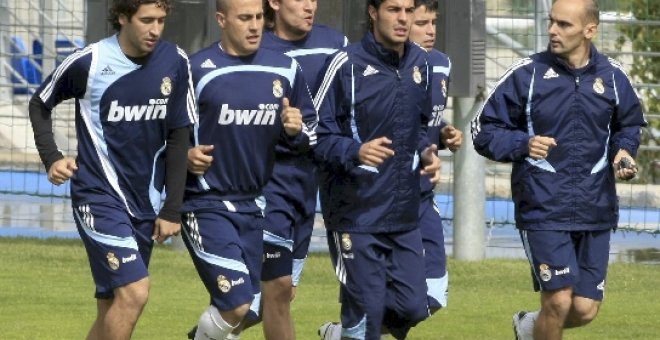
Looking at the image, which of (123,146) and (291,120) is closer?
(123,146)

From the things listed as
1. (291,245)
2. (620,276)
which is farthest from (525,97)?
(620,276)

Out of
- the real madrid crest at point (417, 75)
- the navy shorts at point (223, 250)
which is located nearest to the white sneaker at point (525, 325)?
the real madrid crest at point (417, 75)

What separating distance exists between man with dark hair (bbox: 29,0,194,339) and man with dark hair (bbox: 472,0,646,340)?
180 cm

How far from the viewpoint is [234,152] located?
896 cm

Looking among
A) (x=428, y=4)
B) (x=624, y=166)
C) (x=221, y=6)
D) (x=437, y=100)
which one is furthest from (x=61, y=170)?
(x=428, y=4)

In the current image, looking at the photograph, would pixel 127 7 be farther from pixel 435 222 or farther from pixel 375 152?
pixel 435 222

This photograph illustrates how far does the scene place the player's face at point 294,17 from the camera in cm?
999

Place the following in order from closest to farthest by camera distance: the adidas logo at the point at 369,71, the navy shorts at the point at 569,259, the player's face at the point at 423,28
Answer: the adidas logo at the point at 369,71, the navy shorts at the point at 569,259, the player's face at the point at 423,28

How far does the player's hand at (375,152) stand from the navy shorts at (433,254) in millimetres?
1834

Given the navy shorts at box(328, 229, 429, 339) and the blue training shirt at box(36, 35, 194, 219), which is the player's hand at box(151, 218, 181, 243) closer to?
the blue training shirt at box(36, 35, 194, 219)

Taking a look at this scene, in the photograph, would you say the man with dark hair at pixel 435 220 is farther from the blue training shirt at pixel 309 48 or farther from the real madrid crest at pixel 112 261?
the real madrid crest at pixel 112 261

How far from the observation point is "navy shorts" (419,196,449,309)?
34.3 feet

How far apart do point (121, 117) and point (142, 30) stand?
1.42 ft

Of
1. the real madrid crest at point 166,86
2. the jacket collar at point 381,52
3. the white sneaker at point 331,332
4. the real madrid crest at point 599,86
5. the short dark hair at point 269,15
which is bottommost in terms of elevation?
the white sneaker at point 331,332
